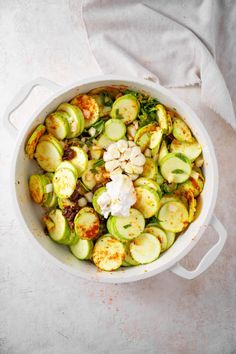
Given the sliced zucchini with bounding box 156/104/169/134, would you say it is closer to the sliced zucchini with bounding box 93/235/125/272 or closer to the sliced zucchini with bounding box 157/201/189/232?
the sliced zucchini with bounding box 157/201/189/232

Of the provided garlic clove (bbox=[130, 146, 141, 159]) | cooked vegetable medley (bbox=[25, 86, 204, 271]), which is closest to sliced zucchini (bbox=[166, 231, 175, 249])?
cooked vegetable medley (bbox=[25, 86, 204, 271])

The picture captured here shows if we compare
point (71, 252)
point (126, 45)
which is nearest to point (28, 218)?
point (71, 252)

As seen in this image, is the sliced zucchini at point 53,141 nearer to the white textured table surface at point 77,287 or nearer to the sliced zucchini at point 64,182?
the sliced zucchini at point 64,182

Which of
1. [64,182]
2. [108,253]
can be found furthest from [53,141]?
[108,253]

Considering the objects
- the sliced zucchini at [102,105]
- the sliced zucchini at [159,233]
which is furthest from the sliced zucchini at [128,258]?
the sliced zucchini at [102,105]

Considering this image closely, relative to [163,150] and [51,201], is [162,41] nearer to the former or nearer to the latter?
[163,150]
